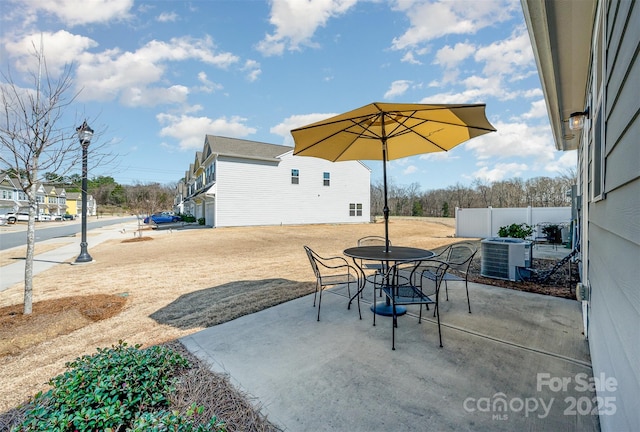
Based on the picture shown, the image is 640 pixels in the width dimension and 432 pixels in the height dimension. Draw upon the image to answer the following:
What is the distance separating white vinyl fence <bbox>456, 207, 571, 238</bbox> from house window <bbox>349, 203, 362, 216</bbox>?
38.4ft

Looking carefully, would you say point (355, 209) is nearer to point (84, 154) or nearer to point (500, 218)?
point (500, 218)

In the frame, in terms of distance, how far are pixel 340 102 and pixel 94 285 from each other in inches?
559

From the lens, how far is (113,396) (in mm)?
1849

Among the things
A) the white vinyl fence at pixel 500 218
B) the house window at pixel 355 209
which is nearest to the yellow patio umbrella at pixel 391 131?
the white vinyl fence at pixel 500 218

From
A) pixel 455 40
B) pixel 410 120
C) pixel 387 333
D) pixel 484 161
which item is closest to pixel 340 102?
pixel 455 40

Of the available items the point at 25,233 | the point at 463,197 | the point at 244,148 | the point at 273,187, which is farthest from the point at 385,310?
the point at 463,197

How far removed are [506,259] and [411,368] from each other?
4009 millimetres

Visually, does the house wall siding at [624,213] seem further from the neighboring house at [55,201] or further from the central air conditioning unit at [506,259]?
the neighboring house at [55,201]

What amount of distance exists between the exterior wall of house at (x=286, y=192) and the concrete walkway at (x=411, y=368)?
1683 centimetres

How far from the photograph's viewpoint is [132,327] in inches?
139

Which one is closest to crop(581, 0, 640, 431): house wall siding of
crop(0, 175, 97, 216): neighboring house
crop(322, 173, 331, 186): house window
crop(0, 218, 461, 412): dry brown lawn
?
crop(0, 218, 461, 412): dry brown lawn

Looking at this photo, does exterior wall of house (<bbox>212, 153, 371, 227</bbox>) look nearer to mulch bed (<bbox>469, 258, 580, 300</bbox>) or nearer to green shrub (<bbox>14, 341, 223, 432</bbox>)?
mulch bed (<bbox>469, 258, 580, 300</bbox>)

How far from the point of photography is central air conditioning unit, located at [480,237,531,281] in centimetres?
519

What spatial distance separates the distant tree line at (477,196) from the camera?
78.7 feet
